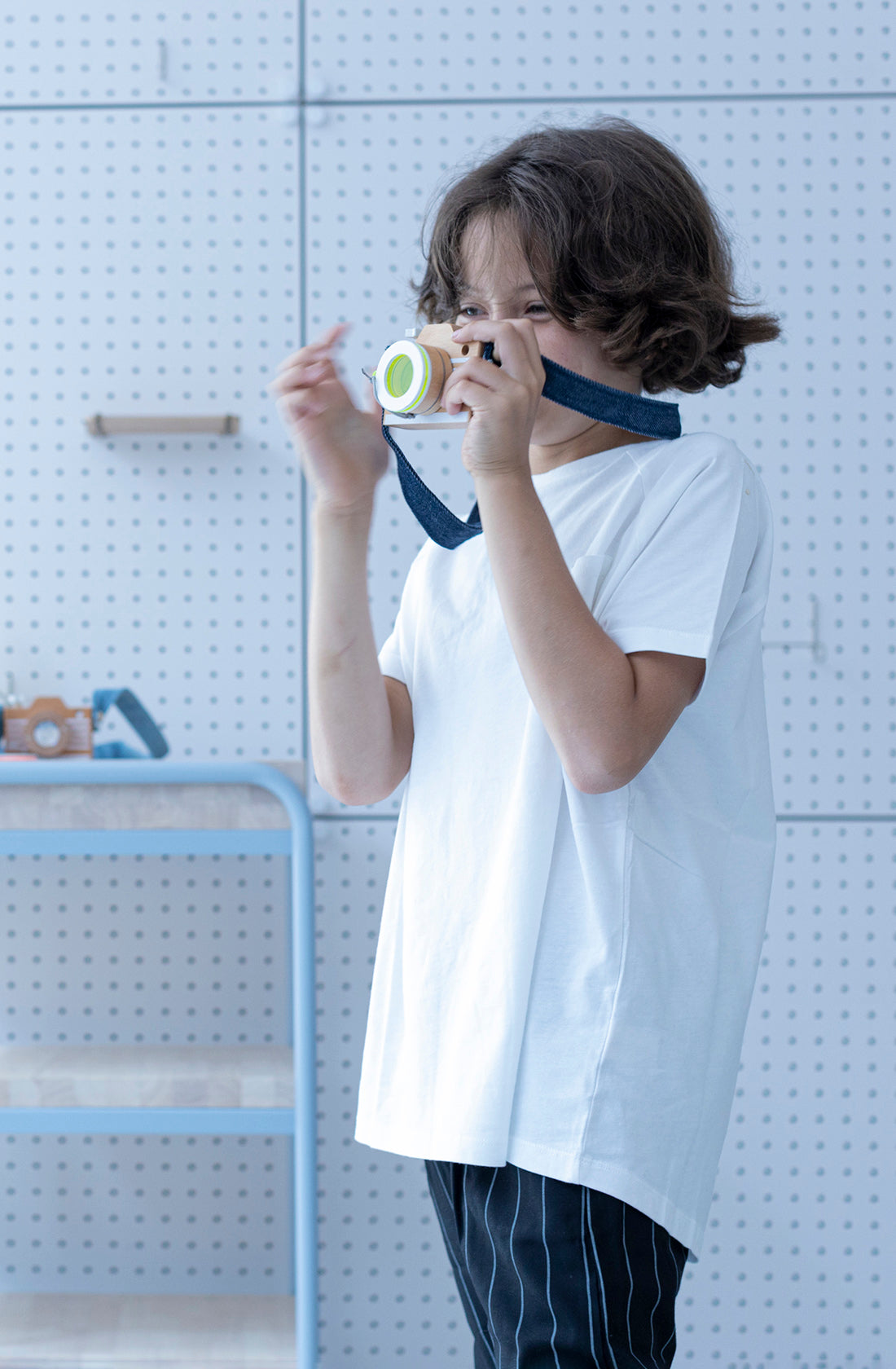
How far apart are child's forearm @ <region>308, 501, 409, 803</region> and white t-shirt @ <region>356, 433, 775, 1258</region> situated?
38 millimetres

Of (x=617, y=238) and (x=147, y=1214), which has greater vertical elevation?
(x=617, y=238)

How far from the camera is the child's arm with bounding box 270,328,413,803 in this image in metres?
0.66

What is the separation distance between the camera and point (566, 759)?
0.60 meters

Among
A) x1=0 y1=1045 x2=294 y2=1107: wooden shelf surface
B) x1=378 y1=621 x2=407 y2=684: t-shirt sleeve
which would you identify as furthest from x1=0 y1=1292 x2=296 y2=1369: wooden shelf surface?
x1=378 y1=621 x2=407 y2=684: t-shirt sleeve

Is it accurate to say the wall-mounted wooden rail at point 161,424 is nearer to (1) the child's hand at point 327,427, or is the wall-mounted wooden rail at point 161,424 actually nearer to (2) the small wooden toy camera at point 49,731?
(2) the small wooden toy camera at point 49,731

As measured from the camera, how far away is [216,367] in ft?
5.16

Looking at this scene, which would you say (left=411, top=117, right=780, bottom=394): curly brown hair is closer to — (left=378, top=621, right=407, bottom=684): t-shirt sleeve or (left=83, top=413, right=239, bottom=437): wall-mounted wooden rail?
(left=378, top=621, right=407, bottom=684): t-shirt sleeve

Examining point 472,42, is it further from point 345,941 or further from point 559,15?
point 345,941

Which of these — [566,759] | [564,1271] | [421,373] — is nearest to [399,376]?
[421,373]

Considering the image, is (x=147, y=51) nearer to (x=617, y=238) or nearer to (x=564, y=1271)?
(x=617, y=238)

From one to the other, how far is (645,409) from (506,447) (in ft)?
0.41

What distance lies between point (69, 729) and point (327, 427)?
83 cm

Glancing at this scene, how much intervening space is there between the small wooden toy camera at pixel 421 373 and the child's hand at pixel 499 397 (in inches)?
0.6

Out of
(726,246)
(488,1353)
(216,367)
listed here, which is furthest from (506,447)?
(216,367)
